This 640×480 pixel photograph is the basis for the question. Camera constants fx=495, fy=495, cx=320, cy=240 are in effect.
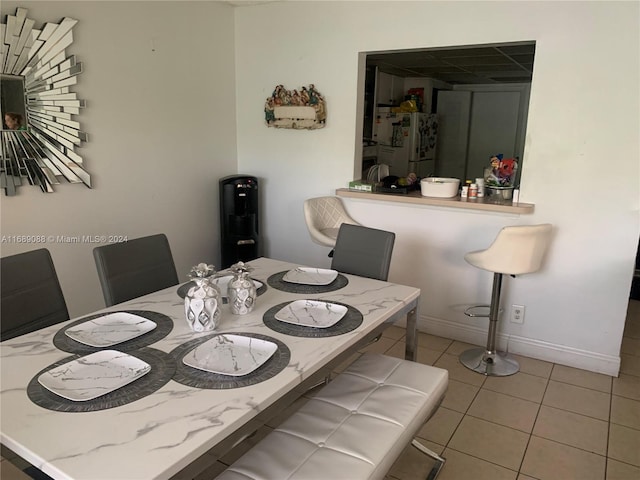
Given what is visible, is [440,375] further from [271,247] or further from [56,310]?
[271,247]

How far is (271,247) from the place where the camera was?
13.9 ft

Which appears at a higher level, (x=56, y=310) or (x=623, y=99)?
(x=623, y=99)

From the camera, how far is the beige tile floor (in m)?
2.19

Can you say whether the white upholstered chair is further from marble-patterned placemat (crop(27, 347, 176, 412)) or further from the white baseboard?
marble-patterned placemat (crop(27, 347, 176, 412))

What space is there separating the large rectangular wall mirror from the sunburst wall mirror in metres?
2.36

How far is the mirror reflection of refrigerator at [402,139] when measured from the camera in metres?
5.45

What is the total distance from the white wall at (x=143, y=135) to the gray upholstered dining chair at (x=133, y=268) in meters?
0.89

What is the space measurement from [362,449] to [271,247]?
9.17 feet

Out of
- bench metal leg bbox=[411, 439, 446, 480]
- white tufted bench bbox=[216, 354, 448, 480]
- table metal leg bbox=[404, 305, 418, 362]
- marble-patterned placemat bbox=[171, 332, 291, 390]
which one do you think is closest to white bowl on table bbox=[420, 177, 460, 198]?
table metal leg bbox=[404, 305, 418, 362]

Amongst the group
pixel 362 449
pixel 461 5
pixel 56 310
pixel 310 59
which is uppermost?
pixel 461 5

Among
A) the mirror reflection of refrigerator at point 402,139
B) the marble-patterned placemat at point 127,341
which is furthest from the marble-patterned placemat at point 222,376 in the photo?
the mirror reflection of refrigerator at point 402,139

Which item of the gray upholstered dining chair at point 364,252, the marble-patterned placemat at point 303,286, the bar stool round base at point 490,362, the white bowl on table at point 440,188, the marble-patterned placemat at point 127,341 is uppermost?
the white bowl on table at point 440,188

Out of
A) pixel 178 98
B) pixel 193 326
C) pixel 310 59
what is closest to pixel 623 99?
pixel 310 59

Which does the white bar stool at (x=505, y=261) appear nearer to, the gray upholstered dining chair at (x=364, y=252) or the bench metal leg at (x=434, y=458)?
the gray upholstered dining chair at (x=364, y=252)
